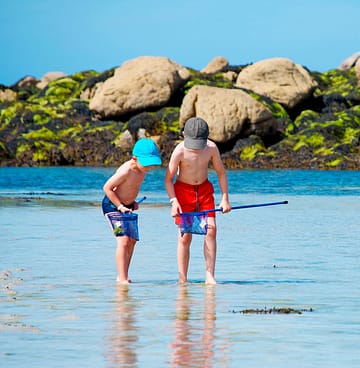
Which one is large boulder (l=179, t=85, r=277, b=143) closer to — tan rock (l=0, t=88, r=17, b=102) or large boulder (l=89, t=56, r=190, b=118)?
large boulder (l=89, t=56, r=190, b=118)

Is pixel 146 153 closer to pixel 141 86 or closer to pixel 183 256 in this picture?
pixel 183 256

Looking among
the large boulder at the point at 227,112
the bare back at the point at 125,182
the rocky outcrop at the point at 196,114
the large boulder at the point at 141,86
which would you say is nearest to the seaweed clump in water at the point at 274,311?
the bare back at the point at 125,182

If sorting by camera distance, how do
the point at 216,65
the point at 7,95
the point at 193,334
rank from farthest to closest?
the point at 7,95
the point at 216,65
the point at 193,334

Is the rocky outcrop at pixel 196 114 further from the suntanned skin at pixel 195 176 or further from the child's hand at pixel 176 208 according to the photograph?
the child's hand at pixel 176 208

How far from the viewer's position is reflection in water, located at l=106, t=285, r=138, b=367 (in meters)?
6.42

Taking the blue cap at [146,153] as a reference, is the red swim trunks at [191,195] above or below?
below

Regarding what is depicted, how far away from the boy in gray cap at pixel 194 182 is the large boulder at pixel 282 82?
44.9 m

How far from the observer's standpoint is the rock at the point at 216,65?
214 ft

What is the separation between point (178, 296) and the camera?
9.43m

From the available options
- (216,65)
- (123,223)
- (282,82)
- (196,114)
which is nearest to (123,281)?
(123,223)

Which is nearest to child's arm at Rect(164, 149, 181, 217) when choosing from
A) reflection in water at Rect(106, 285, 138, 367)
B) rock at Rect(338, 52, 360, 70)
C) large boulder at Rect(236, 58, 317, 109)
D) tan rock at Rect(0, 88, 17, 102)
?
reflection in water at Rect(106, 285, 138, 367)

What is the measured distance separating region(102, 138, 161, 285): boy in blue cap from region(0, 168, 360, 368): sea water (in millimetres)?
322

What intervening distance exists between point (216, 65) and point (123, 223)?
56321 millimetres

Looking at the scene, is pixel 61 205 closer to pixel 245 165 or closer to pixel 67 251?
pixel 67 251
